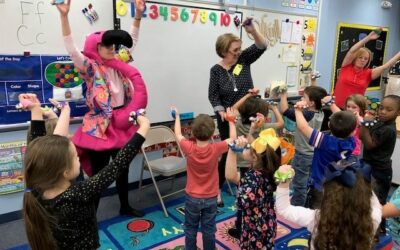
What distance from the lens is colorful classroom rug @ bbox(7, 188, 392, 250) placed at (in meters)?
2.58

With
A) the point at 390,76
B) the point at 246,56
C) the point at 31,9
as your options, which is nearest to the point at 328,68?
the point at 390,76

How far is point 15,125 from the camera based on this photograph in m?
2.72

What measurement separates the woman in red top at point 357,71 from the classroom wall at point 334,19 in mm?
1270

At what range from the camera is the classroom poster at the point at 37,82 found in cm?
261

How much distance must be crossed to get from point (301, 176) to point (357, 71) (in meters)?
1.28

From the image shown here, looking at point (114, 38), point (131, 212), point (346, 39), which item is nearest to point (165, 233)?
point (131, 212)

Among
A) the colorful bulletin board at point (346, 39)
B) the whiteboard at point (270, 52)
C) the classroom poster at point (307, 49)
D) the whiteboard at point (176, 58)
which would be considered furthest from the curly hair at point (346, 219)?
the colorful bulletin board at point (346, 39)

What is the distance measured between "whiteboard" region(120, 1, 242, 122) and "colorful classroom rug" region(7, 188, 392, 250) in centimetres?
103

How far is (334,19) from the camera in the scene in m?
4.98

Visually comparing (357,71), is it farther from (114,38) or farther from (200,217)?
(114,38)

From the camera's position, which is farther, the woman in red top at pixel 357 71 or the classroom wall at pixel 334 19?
the classroom wall at pixel 334 19

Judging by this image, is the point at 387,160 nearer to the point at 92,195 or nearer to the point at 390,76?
the point at 92,195

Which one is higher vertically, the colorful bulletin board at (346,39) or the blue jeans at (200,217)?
the colorful bulletin board at (346,39)

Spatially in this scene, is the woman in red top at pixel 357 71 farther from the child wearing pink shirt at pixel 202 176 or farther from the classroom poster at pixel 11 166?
the classroom poster at pixel 11 166
